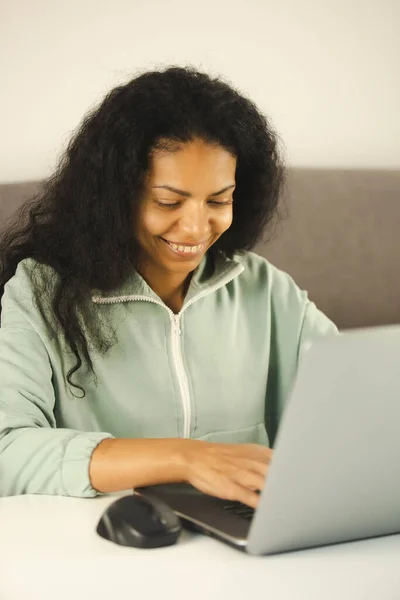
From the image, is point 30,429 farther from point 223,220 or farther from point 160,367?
point 223,220

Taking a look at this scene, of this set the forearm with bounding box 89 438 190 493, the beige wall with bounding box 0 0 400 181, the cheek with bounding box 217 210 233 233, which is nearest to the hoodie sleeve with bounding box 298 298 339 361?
the cheek with bounding box 217 210 233 233

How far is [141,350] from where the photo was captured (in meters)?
1.37

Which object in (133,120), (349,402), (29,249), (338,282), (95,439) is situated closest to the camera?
(349,402)

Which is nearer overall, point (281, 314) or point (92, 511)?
point (92, 511)

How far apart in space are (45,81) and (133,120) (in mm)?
623

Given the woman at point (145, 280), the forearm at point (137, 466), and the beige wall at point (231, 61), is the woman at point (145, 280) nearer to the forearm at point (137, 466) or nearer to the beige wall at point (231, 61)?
the forearm at point (137, 466)

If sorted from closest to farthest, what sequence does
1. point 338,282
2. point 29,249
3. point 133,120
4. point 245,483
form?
point 245,483
point 133,120
point 29,249
point 338,282

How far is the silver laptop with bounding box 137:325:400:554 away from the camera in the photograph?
0.72m

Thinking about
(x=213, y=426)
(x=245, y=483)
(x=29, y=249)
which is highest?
(x=29, y=249)

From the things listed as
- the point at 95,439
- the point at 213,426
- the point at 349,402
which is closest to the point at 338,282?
the point at 213,426

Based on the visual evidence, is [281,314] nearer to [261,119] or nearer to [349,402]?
[261,119]

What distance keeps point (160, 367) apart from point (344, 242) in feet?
2.52

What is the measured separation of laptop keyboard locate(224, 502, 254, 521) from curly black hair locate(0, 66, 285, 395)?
407 millimetres

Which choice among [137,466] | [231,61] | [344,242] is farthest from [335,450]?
[231,61]
